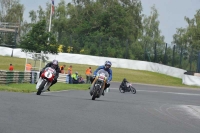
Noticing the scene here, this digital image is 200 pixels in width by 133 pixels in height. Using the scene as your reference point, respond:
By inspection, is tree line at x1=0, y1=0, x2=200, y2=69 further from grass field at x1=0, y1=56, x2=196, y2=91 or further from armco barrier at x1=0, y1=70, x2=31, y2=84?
armco barrier at x1=0, y1=70, x2=31, y2=84

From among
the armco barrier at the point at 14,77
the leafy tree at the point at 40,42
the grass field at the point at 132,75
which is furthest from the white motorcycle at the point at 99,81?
the grass field at the point at 132,75

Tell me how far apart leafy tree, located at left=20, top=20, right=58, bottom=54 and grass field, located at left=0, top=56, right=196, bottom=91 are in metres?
4.33

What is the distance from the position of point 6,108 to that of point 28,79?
22679mm

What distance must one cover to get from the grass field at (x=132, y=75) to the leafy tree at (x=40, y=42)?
433 centimetres

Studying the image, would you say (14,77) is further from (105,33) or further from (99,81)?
(105,33)

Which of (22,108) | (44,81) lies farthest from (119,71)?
(22,108)

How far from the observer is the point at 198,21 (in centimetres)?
10662

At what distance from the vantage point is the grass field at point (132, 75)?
53941 millimetres

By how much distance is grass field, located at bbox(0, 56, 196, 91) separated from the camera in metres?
53.9

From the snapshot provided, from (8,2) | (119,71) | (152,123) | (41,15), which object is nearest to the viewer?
(152,123)

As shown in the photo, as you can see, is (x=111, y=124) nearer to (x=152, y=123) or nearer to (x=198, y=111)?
(x=152, y=123)

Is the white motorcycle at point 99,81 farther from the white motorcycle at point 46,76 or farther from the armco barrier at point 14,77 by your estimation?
the armco barrier at point 14,77

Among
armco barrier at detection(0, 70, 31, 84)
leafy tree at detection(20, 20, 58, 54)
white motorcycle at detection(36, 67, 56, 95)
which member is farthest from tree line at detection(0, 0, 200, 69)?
white motorcycle at detection(36, 67, 56, 95)

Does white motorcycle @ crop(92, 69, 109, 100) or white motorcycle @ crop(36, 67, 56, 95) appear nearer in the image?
white motorcycle @ crop(92, 69, 109, 100)
